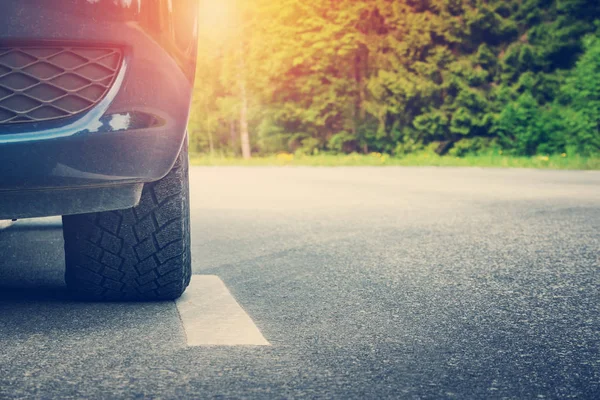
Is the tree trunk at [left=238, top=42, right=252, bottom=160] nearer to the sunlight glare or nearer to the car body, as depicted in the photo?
the sunlight glare

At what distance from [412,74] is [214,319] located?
2089cm

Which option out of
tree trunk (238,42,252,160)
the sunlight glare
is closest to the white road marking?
Answer: tree trunk (238,42,252,160)

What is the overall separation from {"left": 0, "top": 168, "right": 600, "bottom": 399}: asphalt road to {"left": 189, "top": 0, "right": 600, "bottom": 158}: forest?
1591 cm

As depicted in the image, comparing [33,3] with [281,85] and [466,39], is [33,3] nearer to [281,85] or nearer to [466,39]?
[466,39]

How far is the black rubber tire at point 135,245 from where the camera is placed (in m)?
2.52

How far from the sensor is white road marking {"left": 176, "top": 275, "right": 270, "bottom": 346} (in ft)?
7.05

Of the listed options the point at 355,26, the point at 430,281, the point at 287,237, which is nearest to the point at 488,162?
the point at 355,26

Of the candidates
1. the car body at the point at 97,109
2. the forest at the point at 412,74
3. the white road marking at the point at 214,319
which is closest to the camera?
the car body at the point at 97,109

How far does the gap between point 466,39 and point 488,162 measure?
6.58 metres

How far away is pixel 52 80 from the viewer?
6.61ft

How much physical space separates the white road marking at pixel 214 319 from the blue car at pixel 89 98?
422 millimetres

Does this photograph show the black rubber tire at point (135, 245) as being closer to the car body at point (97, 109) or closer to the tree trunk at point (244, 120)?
the car body at point (97, 109)

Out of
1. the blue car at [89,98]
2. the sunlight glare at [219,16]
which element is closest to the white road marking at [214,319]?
the blue car at [89,98]

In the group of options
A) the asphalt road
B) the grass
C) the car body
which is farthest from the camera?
the grass
